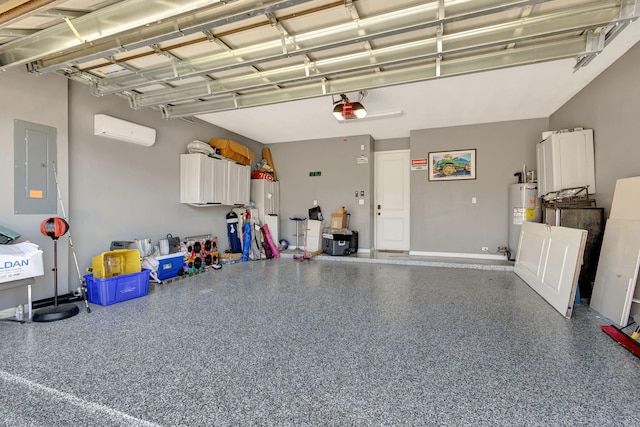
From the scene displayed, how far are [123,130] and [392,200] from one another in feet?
18.3

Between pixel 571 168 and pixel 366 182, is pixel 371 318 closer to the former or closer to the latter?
pixel 571 168

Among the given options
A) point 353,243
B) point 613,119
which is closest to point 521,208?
point 613,119

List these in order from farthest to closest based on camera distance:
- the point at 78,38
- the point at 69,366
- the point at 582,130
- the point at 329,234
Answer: the point at 329,234 → the point at 582,130 → the point at 78,38 → the point at 69,366

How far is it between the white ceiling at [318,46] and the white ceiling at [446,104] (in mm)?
33

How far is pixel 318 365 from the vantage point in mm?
2125

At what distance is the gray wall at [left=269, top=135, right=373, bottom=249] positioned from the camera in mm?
7125

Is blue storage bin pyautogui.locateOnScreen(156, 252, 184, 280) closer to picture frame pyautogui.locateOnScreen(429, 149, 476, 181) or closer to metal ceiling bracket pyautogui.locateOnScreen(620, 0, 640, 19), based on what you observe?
picture frame pyautogui.locateOnScreen(429, 149, 476, 181)

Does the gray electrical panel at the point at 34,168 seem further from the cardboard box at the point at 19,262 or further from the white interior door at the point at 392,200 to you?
the white interior door at the point at 392,200

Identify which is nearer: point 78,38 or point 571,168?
point 78,38

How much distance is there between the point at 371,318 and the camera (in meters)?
3.05

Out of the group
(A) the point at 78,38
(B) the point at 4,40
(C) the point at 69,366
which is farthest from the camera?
(B) the point at 4,40

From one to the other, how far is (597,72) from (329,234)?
4990 millimetres

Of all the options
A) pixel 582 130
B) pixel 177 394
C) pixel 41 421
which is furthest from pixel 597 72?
pixel 41 421

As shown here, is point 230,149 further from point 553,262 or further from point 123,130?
point 553,262
